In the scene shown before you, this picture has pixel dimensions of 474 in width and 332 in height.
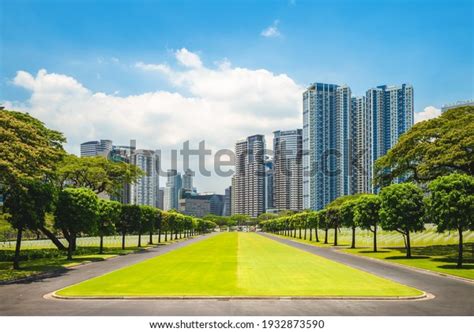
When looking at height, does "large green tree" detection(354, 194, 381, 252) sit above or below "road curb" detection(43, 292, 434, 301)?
above

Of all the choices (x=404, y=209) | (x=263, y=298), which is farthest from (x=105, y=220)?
(x=263, y=298)

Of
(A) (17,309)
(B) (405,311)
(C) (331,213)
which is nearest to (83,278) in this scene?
(A) (17,309)

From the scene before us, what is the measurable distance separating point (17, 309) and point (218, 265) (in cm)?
2160

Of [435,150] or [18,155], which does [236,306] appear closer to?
Result: [18,155]

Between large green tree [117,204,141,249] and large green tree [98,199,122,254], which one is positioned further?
large green tree [117,204,141,249]

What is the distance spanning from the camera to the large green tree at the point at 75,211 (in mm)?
48938

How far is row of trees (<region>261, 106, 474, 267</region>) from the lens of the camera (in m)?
37.7

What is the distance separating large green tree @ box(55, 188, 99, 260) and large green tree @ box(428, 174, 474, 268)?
3326 centimetres

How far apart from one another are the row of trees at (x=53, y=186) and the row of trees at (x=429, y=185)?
3082 cm

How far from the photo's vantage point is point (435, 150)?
55031 millimetres

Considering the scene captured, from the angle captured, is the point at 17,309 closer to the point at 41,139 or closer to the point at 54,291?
the point at 54,291

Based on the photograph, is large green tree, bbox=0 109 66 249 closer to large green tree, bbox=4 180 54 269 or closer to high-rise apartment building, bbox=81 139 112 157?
large green tree, bbox=4 180 54 269

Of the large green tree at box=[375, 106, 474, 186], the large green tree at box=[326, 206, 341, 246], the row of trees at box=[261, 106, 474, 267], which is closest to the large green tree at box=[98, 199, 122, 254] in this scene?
the row of trees at box=[261, 106, 474, 267]
